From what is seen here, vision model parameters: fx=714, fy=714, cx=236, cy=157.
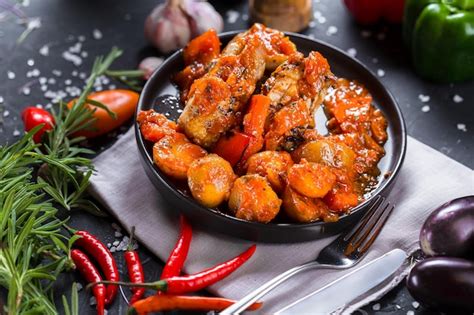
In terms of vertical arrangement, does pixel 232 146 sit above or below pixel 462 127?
above

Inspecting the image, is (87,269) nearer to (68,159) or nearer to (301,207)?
(68,159)

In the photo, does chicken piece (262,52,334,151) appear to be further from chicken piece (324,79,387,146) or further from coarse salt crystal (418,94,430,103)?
coarse salt crystal (418,94,430,103)

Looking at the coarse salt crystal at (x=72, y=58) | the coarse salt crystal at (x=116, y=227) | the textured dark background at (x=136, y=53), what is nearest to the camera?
the coarse salt crystal at (x=116, y=227)

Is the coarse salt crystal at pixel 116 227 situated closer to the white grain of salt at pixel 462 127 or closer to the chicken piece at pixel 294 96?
the chicken piece at pixel 294 96

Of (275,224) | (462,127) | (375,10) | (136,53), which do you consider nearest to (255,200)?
(275,224)

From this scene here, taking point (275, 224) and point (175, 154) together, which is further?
point (175, 154)

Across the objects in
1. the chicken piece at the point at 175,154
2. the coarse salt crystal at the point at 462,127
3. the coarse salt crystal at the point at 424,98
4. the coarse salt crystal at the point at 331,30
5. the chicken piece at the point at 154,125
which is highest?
the chicken piece at the point at 154,125

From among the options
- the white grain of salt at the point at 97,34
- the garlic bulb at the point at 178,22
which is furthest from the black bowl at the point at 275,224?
the white grain of salt at the point at 97,34
